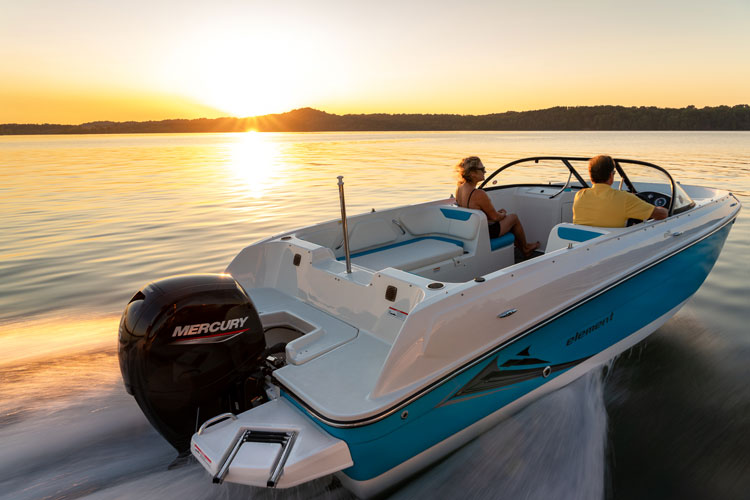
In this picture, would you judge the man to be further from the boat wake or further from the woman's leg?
the boat wake

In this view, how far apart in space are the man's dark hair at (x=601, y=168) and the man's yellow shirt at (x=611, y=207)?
5cm

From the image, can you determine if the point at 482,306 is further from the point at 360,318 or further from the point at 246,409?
the point at 246,409

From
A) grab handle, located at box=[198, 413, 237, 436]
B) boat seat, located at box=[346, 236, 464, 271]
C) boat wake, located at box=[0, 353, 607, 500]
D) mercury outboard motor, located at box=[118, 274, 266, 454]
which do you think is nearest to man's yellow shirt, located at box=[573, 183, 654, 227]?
boat seat, located at box=[346, 236, 464, 271]

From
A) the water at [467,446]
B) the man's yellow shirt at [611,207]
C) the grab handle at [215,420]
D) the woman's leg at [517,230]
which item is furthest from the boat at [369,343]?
the woman's leg at [517,230]

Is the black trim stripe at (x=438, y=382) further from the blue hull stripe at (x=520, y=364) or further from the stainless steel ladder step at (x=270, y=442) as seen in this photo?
the stainless steel ladder step at (x=270, y=442)

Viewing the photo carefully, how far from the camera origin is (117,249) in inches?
258

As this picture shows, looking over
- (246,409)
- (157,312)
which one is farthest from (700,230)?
(157,312)

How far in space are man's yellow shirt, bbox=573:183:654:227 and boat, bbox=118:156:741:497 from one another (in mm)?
112

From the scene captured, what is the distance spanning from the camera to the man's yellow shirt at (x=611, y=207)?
3.21 metres

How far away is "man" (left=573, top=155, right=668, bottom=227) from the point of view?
321cm

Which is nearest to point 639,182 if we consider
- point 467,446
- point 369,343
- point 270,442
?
point 467,446

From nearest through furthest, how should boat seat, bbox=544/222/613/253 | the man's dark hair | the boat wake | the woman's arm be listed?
1. the boat wake
2. boat seat, bbox=544/222/613/253
3. the man's dark hair
4. the woman's arm

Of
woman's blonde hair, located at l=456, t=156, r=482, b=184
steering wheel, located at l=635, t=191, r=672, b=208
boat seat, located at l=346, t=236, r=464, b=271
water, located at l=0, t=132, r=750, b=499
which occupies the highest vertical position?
woman's blonde hair, located at l=456, t=156, r=482, b=184

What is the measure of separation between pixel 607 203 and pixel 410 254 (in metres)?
1.43
